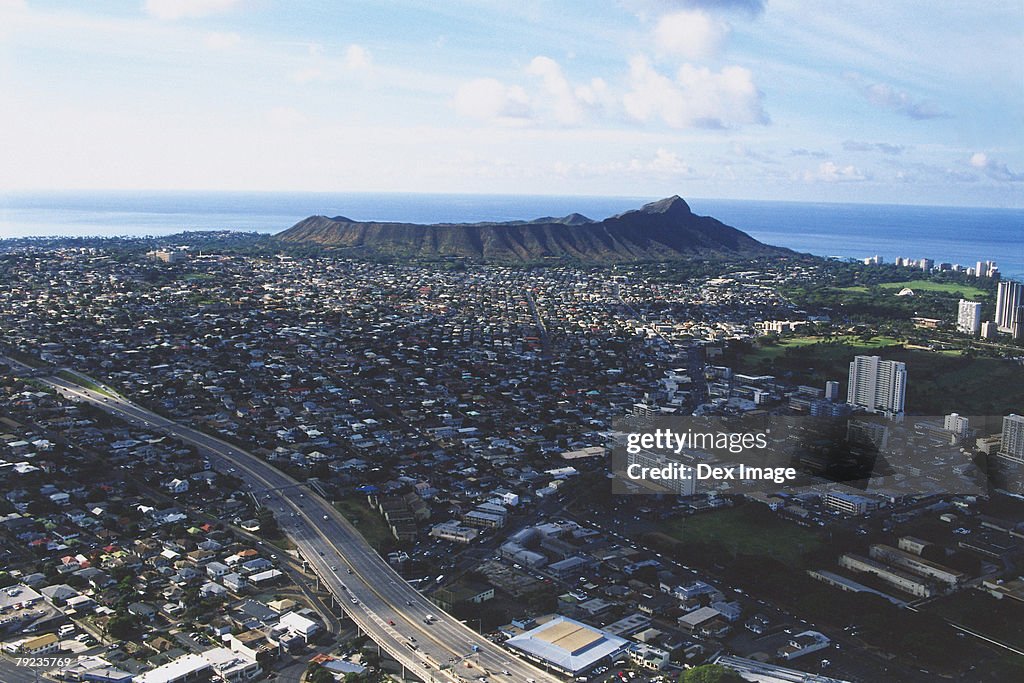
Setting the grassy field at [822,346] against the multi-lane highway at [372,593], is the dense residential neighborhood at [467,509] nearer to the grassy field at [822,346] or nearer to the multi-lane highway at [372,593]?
the multi-lane highway at [372,593]

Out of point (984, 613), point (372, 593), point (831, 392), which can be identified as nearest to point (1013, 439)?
point (831, 392)

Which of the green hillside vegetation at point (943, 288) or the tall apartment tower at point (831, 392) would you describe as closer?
the tall apartment tower at point (831, 392)

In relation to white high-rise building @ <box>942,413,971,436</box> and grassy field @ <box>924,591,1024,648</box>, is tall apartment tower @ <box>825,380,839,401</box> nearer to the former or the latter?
white high-rise building @ <box>942,413,971,436</box>

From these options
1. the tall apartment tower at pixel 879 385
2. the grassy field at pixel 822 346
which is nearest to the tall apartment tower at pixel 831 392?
the tall apartment tower at pixel 879 385

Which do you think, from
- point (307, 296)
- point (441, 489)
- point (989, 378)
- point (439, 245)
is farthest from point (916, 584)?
point (439, 245)

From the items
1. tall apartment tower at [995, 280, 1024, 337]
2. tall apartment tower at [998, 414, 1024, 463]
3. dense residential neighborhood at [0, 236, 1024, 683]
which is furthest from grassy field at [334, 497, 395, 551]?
tall apartment tower at [995, 280, 1024, 337]

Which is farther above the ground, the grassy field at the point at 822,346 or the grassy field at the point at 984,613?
the grassy field at the point at 822,346

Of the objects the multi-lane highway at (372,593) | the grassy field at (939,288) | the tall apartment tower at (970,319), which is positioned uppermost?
the grassy field at (939,288)

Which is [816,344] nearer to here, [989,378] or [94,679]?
[989,378]
